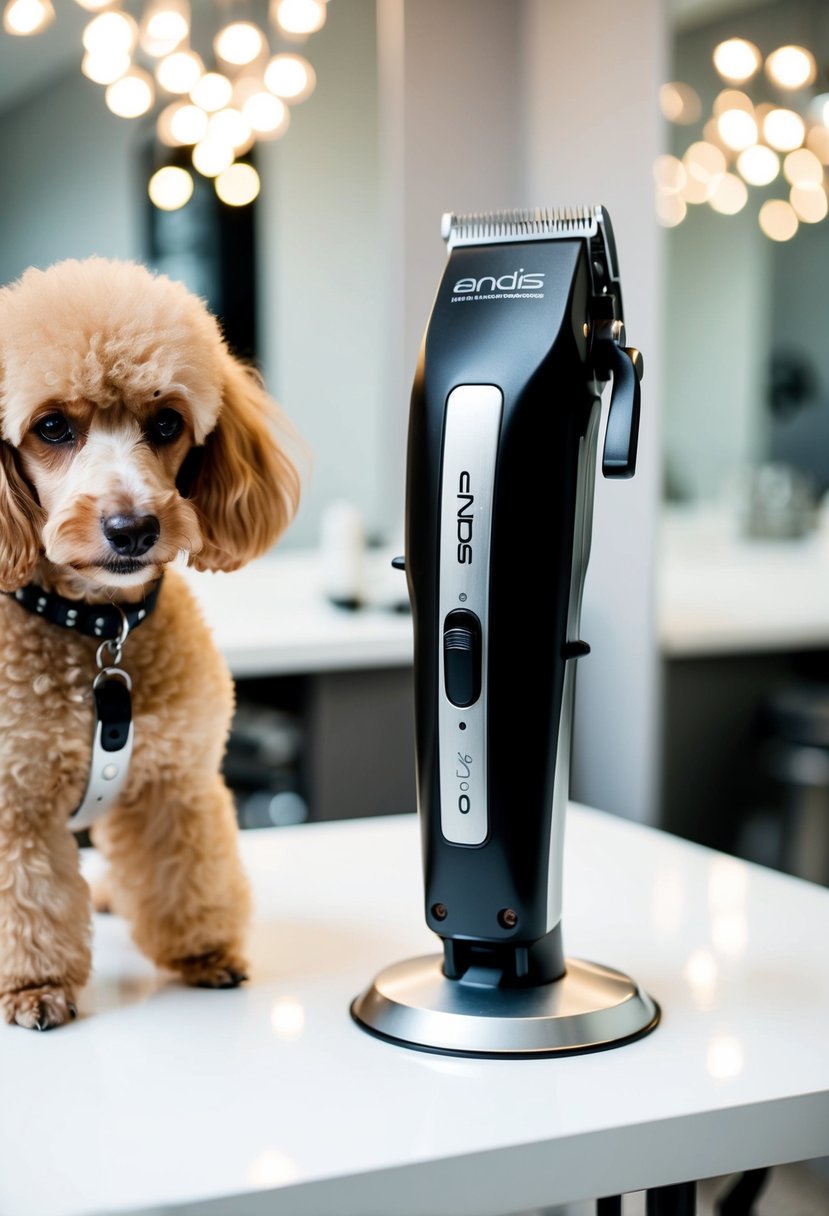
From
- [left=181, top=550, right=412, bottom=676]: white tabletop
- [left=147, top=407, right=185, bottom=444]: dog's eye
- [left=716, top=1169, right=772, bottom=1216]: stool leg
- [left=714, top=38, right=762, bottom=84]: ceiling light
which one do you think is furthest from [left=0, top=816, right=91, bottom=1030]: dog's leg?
[left=714, top=38, right=762, bottom=84]: ceiling light

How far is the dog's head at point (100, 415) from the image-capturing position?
0.76 m

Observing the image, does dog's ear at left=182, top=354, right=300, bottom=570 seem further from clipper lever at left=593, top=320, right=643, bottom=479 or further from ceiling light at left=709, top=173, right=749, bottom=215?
ceiling light at left=709, top=173, right=749, bottom=215

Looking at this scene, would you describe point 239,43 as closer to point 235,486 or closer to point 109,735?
point 235,486

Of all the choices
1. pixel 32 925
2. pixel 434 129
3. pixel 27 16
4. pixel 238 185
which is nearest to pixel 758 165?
pixel 434 129

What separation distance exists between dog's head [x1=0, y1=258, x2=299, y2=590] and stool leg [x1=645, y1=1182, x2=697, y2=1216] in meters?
0.47

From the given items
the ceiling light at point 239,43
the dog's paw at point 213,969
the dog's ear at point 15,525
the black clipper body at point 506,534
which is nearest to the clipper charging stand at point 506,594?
the black clipper body at point 506,534

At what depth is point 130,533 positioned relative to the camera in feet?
2.49

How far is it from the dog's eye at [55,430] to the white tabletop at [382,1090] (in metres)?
0.38

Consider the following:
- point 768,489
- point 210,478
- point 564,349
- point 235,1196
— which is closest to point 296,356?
point 768,489

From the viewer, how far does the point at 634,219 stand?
7.26 ft

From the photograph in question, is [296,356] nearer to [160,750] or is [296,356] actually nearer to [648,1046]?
[160,750]

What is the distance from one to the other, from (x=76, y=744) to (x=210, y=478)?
0.21 metres

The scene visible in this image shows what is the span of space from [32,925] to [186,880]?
0.41ft

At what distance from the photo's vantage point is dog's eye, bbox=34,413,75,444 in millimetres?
793
